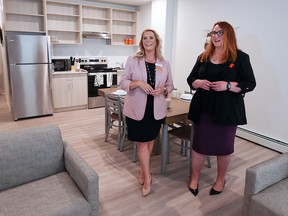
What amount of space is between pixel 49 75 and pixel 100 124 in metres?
1.37

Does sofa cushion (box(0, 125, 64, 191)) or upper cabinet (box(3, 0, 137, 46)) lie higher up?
upper cabinet (box(3, 0, 137, 46))

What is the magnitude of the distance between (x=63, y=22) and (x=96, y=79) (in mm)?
1430

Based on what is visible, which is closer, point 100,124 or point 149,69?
point 149,69

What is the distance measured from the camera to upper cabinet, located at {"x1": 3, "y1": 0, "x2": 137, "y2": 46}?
16.2 ft

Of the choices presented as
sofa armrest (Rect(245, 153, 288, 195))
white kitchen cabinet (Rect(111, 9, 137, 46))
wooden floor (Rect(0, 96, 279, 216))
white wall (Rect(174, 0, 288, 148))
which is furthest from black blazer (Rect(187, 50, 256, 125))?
white kitchen cabinet (Rect(111, 9, 137, 46))

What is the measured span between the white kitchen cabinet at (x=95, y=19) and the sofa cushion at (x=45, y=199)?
4405 mm

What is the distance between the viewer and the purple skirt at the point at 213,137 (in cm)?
221

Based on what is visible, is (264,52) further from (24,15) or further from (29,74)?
(24,15)

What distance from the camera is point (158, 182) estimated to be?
105 inches

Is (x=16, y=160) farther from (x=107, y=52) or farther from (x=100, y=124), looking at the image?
(x=107, y=52)

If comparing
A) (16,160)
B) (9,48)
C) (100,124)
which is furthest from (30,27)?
(16,160)

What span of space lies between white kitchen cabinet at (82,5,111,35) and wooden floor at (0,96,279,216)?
108 inches

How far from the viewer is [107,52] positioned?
20.3 feet

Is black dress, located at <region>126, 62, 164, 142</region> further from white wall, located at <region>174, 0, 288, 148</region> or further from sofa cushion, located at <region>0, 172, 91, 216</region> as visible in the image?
white wall, located at <region>174, 0, 288, 148</region>
